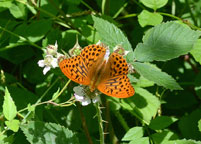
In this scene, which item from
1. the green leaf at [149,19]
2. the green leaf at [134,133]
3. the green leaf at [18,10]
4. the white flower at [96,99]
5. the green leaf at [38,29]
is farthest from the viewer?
the green leaf at [18,10]

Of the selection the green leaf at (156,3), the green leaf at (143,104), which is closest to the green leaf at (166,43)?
the green leaf at (156,3)

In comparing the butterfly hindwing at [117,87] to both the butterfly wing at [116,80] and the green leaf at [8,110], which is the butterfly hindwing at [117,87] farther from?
the green leaf at [8,110]

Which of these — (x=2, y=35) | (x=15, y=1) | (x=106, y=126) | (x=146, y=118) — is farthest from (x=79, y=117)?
(x=15, y=1)

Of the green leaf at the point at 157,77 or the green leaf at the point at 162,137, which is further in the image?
the green leaf at the point at 162,137

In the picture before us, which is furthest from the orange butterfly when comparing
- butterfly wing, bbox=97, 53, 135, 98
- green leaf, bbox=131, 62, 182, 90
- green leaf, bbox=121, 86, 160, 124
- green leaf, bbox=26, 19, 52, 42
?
green leaf, bbox=26, 19, 52, 42

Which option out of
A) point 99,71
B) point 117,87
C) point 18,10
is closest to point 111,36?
point 99,71

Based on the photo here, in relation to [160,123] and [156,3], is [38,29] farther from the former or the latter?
[160,123]
